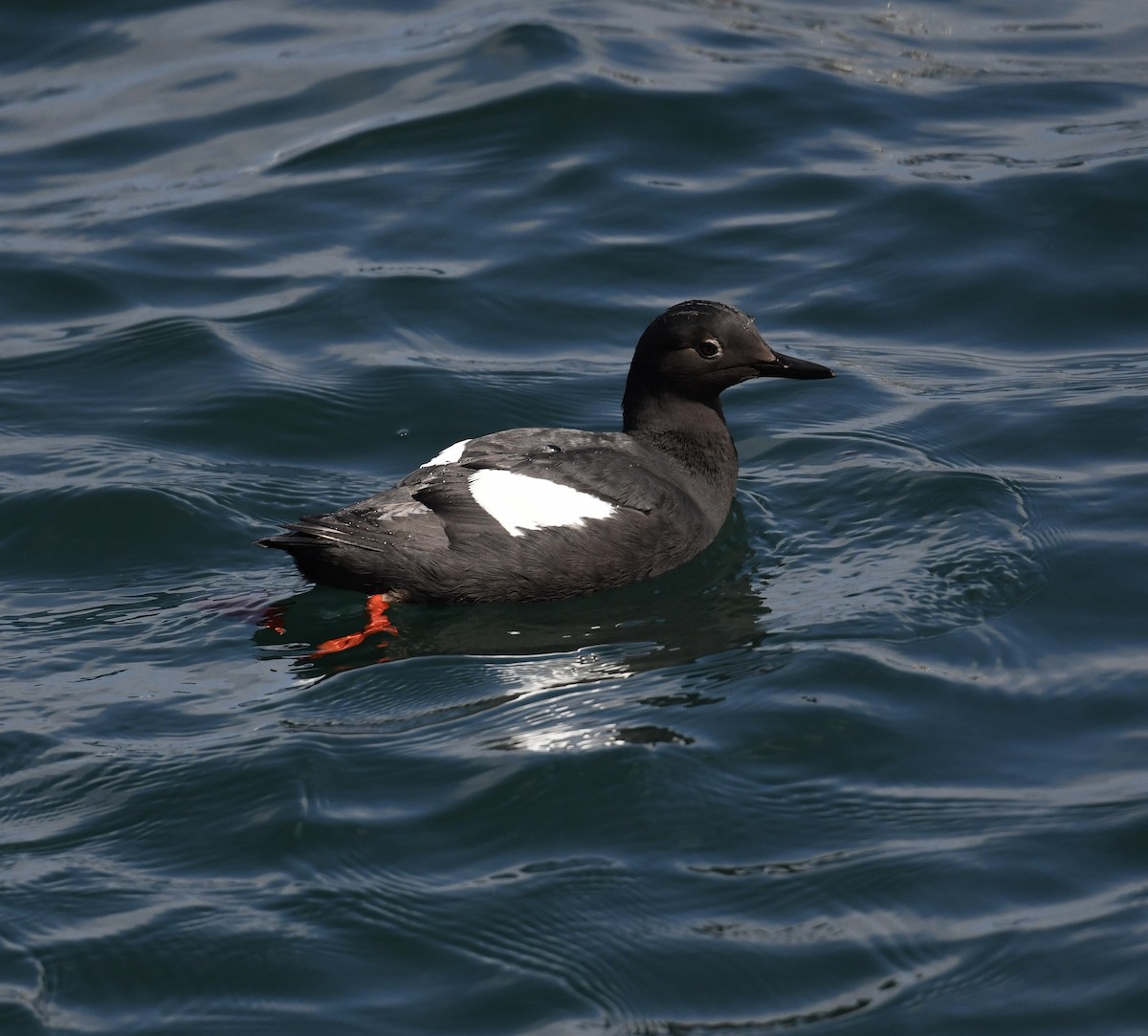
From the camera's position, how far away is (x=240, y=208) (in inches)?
435

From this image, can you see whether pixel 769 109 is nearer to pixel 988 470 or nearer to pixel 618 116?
pixel 618 116

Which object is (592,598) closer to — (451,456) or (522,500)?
(522,500)

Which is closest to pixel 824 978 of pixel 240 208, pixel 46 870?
pixel 46 870

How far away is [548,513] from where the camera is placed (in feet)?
21.5

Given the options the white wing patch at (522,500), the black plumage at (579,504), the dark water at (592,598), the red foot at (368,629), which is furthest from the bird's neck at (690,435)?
the red foot at (368,629)

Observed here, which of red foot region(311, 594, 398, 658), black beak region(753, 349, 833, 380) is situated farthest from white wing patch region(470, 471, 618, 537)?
black beak region(753, 349, 833, 380)

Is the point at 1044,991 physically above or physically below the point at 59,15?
below

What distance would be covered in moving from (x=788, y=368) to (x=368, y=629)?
7.16 feet

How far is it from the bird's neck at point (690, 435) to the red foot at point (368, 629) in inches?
56.8

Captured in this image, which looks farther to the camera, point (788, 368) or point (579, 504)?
point (788, 368)

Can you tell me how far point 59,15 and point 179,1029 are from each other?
10946 mm

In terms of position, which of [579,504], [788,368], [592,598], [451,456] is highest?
[788,368]

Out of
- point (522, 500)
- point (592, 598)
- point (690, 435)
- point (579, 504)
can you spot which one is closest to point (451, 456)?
point (522, 500)

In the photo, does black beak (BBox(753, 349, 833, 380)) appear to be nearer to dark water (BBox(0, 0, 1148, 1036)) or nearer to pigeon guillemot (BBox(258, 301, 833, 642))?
pigeon guillemot (BBox(258, 301, 833, 642))
